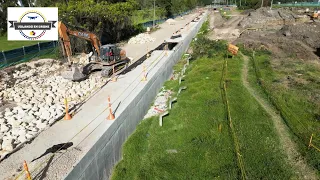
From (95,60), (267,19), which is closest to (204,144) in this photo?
(95,60)

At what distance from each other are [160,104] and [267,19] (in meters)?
44.9

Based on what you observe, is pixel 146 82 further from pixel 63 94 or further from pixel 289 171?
pixel 289 171

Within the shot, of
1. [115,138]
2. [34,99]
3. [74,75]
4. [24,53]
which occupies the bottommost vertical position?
→ [115,138]

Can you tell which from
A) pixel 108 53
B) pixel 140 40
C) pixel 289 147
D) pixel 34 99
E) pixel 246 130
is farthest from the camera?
pixel 140 40

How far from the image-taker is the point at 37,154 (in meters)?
10.2

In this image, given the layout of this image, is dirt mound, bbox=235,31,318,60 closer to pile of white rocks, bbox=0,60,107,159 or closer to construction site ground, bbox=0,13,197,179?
pile of white rocks, bbox=0,60,107,159

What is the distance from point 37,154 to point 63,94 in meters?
7.95

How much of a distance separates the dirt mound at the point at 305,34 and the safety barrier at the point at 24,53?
29404 mm

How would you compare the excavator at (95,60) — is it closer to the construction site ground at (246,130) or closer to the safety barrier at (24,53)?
the construction site ground at (246,130)

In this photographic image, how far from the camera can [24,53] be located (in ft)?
85.3

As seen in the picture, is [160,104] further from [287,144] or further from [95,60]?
[95,60]

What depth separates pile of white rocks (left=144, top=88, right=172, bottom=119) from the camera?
16300mm

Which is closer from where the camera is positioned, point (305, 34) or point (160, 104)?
point (160, 104)

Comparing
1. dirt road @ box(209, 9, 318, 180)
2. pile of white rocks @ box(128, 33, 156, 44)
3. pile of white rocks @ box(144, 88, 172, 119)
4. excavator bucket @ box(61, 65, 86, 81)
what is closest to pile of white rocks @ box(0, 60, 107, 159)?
excavator bucket @ box(61, 65, 86, 81)
